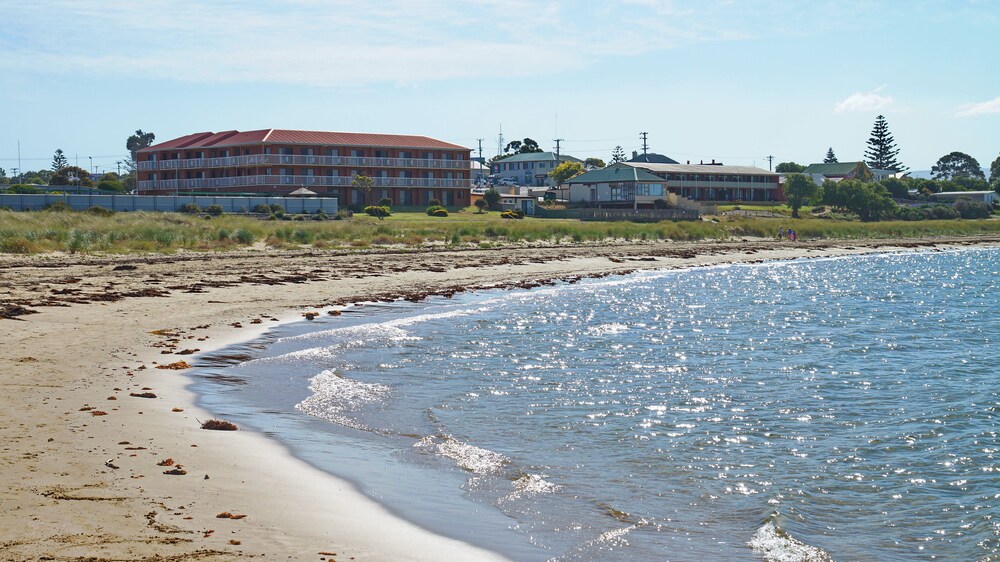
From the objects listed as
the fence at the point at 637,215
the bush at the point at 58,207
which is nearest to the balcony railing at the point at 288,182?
the fence at the point at 637,215

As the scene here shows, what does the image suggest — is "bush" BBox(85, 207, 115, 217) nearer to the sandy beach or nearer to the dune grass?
the dune grass

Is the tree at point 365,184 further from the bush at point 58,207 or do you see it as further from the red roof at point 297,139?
the bush at point 58,207

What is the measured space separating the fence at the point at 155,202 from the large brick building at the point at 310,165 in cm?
1299

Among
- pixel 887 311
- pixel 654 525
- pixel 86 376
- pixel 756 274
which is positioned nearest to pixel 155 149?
pixel 756 274

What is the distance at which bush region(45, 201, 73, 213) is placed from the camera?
56062mm

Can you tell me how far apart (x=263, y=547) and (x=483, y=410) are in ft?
23.3

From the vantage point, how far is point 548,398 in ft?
50.9

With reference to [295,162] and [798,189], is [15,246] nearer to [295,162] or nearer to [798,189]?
[295,162]

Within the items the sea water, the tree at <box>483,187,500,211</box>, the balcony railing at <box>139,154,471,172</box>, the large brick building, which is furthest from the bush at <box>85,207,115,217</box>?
the tree at <box>483,187,500,211</box>

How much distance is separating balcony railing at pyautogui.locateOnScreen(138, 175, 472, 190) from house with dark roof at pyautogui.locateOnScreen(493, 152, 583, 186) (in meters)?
56.0

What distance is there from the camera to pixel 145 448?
1024 centimetres

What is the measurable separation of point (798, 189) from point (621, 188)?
20.0 metres

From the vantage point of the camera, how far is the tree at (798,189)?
103750 millimetres

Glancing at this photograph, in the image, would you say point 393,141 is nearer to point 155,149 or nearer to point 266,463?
point 155,149
